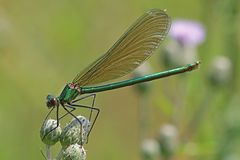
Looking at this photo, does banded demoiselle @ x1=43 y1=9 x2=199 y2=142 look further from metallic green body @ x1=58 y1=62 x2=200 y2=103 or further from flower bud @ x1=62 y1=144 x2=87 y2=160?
flower bud @ x1=62 y1=144 x2=87 y2=160

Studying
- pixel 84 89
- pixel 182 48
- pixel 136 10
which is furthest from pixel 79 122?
pixel 136 10

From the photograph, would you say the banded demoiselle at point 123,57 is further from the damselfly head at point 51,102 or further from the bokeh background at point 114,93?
the bokeh background at point 114,93

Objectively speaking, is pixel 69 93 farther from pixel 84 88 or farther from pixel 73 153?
pixel 73 153

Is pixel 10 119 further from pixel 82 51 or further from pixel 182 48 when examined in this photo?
pixel 182 48

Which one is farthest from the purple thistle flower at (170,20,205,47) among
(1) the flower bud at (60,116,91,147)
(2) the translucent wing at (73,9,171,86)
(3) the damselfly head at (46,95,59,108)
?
(1) the flower bud at (60,116,91,147)

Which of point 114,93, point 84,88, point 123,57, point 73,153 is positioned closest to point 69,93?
point 84,88

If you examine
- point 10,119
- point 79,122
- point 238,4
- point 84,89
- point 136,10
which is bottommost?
point 79,122

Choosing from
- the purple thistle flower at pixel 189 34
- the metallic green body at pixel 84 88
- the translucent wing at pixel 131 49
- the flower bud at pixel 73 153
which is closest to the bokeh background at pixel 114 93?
the purple thistle flower at pixel 189 34
